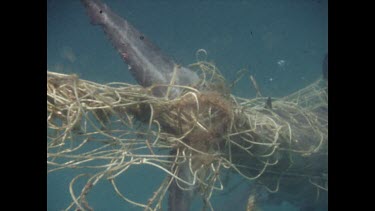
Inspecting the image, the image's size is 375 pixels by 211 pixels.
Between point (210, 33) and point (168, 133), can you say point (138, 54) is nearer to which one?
point (168, 133)

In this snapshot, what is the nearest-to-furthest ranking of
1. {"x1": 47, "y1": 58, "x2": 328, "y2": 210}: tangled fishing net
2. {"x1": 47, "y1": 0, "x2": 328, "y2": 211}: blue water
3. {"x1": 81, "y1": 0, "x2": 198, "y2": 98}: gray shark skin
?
{"x1": 47, "y1": 58, "x2": 328, "y2": 210}: tangled fishing net, {"x1": 81, "y1": 0, "x2": 198, "y2": 98}: gray shark skin, {"x1": 47, "y1": 0, "x2": 328, "y2": 211}: blue water

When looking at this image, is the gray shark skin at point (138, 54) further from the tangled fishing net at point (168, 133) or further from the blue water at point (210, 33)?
the blue water at point (210, 33)

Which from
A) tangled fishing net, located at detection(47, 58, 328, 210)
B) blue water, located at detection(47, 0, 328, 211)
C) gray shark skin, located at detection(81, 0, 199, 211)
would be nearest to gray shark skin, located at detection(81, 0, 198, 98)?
gray shark skin, located at detection(81, 0, 199, 211)

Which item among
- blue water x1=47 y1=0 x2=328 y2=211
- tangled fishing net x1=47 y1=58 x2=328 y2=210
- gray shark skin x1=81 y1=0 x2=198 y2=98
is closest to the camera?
tangled fishing net x1=47 y1=58 x2=328 y2=210

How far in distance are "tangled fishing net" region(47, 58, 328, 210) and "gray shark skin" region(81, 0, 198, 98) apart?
14 cm

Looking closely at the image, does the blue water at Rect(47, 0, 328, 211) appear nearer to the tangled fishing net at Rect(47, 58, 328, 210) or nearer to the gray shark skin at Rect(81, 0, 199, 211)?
the gray shark skin at Rect(81, 0, 199, 211)

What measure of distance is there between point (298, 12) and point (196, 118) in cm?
1676

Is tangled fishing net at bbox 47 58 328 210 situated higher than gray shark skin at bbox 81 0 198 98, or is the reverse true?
gray shark skin at bbox 81 0 198 98

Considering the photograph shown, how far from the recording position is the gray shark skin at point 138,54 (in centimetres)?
304

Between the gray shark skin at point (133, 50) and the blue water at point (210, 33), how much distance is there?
33.7 ft

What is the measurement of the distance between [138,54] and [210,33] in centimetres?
1848

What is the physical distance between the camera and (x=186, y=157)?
2.76 meters

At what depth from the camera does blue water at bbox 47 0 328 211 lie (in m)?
16.2
